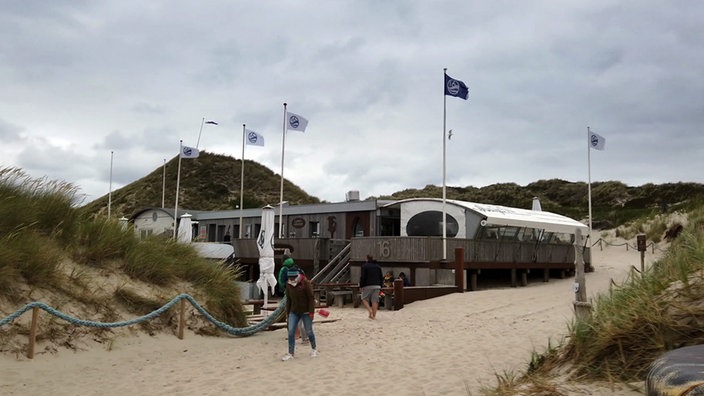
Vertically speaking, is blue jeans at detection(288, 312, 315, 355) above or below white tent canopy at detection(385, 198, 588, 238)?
below

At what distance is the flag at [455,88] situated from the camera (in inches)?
818

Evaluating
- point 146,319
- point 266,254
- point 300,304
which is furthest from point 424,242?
point 146,319

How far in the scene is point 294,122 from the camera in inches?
1035

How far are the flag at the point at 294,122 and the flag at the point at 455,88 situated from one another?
814 centimetres

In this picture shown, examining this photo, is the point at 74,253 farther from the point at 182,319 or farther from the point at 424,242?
the point at 424,242

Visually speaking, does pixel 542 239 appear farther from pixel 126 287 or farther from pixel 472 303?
pixel 126 287

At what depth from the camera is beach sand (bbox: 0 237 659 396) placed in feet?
24.7

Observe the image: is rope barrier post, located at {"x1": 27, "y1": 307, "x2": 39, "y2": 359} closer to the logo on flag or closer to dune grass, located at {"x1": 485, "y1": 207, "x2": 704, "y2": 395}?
dune grass, located at {"x1": 485, "y1": 207, "x2": 704, "y2": 395}

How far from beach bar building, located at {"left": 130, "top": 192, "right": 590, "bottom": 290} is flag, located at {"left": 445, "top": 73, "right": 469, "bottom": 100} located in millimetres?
4043

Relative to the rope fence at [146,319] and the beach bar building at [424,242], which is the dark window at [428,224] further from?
the rope fence at [146,319]

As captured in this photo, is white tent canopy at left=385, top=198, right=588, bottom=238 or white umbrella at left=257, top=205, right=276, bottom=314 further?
white tent canopy at left=385, top=198, right=588, bottom=238

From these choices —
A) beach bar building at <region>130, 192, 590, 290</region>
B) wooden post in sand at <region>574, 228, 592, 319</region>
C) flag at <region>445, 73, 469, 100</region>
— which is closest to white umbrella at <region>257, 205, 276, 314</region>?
beach bar building at <region>130, 192, 590, 290</region>

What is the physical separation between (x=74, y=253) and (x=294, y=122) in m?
16.5

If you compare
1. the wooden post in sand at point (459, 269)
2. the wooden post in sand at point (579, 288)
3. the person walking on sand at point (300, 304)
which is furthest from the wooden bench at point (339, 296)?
the wooden post in sand at point (579, 288)
